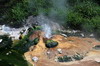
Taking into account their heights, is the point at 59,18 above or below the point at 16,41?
above

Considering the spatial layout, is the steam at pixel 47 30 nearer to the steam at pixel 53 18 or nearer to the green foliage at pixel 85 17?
the steam at pixel 53 18

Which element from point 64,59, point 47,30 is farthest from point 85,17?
point 64,59

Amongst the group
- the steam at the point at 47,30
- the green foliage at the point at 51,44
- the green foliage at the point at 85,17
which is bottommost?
the green foliage at the point at 51,44

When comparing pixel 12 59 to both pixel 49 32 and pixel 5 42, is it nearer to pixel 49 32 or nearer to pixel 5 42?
pixel 5 42

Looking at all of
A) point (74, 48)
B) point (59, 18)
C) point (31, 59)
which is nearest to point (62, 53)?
point (74, 48)

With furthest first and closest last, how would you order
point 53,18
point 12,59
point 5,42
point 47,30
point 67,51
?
1. point 53,18
2. point 47,30
3. point 5,42
4. point 67,51
5. point 12,59

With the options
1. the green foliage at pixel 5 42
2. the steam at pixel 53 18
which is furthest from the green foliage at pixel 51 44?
the green foliage at pixel 5 42

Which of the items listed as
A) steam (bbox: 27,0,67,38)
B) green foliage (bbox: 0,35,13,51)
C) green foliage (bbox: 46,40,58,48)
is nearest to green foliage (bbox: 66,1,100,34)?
steam (bbox: 27,0,67,38)

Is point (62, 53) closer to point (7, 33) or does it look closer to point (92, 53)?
point (92, 53)

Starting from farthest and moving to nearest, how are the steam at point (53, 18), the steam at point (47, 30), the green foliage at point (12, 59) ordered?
the steam at point (53, 18) → the steam at point (47, 30) → the green foliage at point (12, 59)
